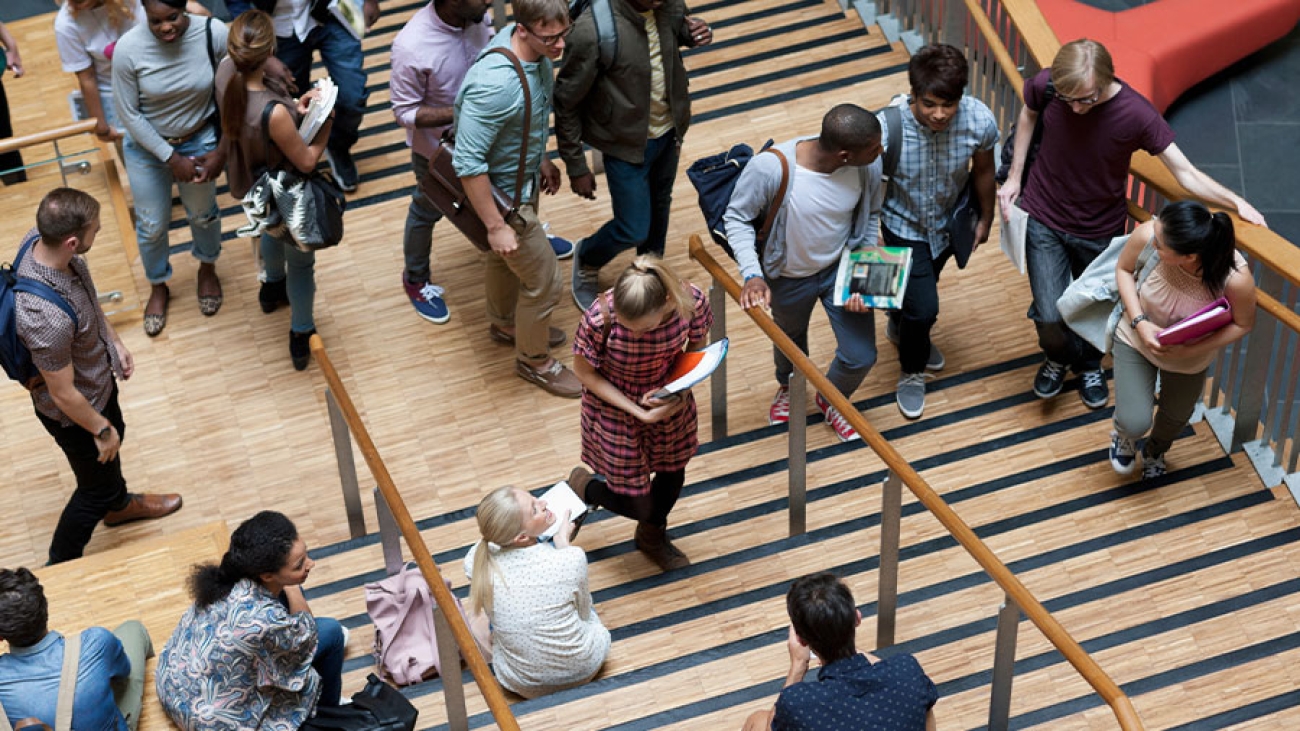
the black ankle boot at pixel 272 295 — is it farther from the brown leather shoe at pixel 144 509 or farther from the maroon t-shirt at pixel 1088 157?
the maroon t-shirt at pixel 1088 157

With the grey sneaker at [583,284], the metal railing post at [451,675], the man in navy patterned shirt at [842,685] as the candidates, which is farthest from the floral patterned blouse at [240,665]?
the grey sneaker at [583,284]

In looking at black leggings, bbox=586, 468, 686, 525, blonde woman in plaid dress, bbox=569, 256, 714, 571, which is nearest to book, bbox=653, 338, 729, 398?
blonde woman in plaid dress, bbox=569, 256, 714, 571

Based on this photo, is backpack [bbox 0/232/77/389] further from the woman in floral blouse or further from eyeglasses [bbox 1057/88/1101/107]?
eyeglasses [bbox 1057/88/1101/107]

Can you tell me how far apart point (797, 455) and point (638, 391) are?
796 millimetres

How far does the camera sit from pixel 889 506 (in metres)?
5.29

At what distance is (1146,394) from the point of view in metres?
6.07

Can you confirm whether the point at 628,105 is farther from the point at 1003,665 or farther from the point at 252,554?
the point at 1003,665

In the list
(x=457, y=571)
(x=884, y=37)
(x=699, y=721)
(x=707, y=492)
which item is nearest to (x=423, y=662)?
(x=457, y=571)

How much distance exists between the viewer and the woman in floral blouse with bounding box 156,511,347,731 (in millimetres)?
4758

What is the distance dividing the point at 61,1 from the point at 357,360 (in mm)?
2072

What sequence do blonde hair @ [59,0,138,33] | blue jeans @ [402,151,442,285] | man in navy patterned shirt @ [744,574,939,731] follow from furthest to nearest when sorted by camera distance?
blonde hair @ [59,0,138,33] → blue jeans @ [402,151,442,285] → man in navy patterned shirt @ [744,574,939,731]

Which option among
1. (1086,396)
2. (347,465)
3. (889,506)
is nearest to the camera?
(889,506)

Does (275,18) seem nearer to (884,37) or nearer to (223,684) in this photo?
(884,37)

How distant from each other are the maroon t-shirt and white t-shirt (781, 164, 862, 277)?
753 mm
